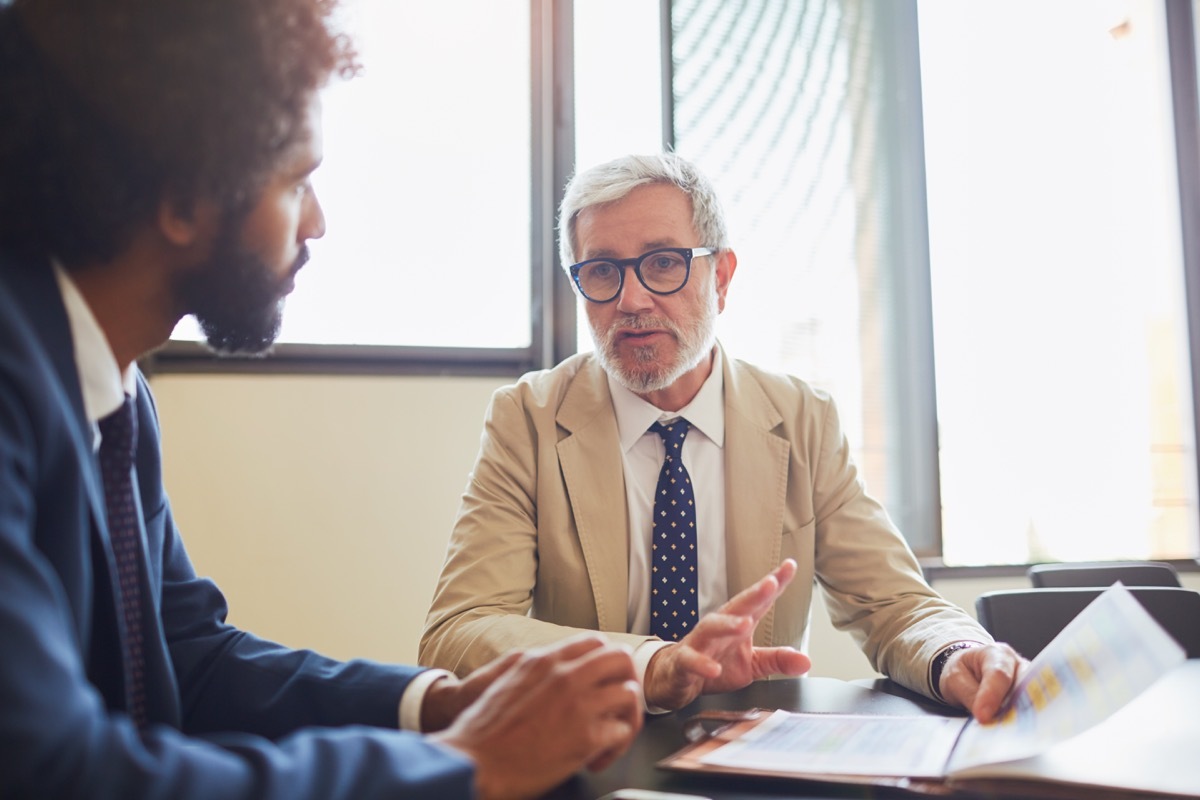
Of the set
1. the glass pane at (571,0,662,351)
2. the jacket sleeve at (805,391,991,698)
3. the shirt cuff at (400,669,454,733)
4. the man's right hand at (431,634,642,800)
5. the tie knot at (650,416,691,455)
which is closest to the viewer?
the man's right hand at (431,634,642,800)

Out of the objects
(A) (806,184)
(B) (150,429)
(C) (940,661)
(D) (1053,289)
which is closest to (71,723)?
(B) (150,429)

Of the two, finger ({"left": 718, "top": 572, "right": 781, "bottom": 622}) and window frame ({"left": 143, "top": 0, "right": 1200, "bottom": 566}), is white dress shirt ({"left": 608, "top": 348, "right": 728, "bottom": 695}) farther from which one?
window frame ({"left": 143, "top": 0, "right": 1200, "bottom": 566})

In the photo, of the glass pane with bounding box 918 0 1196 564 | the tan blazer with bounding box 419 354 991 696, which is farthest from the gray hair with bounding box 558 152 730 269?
the glass pane with bounding box 918 0 1196 564

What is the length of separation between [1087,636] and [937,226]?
9.17 feet

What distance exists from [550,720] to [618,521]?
3.42ft

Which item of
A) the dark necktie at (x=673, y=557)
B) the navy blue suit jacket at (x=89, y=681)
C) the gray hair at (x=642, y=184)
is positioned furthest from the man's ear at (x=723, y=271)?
the navy blue suit jacket at (x=89, y=681)

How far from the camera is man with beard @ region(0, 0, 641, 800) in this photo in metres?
0.64

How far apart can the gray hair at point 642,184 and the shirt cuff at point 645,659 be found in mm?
1027

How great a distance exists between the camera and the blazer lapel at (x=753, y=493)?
1.86 m

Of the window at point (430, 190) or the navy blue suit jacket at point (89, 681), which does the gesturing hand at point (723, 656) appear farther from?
the window at point (430, 190)

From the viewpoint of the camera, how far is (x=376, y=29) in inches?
114

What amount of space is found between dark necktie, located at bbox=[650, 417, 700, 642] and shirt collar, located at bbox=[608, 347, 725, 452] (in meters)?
0.10

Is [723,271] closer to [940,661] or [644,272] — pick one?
[644,272]

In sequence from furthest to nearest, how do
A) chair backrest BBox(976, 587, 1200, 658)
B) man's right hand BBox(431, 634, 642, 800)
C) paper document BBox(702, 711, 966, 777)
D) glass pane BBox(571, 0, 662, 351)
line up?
glass pane BBox(571, 0, 662, 351)
chair backrest BBox(976, 587, 1200, 658)
paper document BBox(702, 711, 966, 777)
man's right hand BBox(431, 634, 642, 800)
